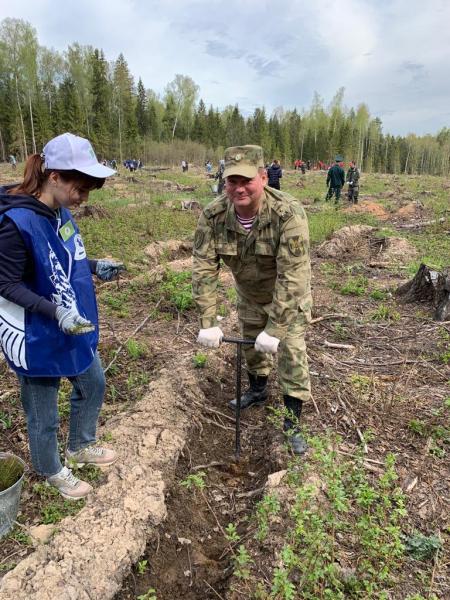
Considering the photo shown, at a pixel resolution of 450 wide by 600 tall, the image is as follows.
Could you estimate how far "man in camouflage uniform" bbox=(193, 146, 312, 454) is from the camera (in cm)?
258

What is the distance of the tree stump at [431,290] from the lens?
5203 mm

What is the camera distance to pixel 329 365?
13.3ft

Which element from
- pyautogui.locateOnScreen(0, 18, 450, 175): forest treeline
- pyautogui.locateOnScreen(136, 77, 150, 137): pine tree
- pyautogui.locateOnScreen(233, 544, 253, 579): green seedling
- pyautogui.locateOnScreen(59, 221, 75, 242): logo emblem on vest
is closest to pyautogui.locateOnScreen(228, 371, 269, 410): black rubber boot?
pyautogui.locateOnScreen(233, 544, 253, 579): green seedling

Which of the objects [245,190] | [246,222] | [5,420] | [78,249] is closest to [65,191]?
[78,249]

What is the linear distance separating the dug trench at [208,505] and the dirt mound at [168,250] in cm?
529

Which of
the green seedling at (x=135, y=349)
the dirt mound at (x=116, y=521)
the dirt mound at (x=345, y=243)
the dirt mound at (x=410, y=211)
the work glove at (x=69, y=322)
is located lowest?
the dirt mound at (x=116, y=521)

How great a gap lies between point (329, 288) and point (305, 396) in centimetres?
407

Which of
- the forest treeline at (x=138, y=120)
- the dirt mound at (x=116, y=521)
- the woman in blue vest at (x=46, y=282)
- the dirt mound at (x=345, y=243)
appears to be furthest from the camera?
the forest treeline at (x=138, y=120)

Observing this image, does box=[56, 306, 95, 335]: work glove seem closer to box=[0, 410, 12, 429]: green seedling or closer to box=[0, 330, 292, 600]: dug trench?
box=[0, 330, 292, 600]: dug trench

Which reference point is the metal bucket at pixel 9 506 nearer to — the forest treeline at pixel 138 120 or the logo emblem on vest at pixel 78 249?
the logo emblem on vest at pixel 78 249

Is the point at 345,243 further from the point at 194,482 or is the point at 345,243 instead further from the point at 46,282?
the point at 46,282

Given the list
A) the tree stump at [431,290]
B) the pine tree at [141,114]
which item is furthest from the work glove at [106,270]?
the pine tree at [141,114]

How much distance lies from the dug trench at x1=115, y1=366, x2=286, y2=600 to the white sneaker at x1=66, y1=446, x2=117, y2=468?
1.48 feet

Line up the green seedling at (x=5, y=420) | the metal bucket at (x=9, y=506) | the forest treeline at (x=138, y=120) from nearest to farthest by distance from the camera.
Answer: the metal bucket at (x=9, y=506) → the green seedling at (x=5, y=420) → the forest treeline at (x=138, y=120)
